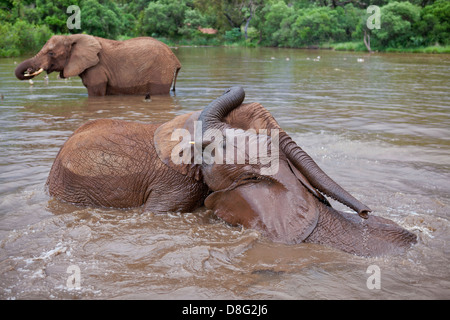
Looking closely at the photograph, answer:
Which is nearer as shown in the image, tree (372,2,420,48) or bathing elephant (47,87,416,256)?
bathing elephant (47,87,416,256)

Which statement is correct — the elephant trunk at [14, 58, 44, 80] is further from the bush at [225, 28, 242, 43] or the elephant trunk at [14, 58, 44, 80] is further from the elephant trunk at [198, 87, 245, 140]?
the bush at [225, 28, 242, 43]

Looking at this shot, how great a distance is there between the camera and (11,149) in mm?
7406

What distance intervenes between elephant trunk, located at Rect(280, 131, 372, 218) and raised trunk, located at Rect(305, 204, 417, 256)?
0.75 ft

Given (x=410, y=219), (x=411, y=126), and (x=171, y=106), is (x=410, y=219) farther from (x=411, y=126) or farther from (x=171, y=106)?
(x=171, y=106)

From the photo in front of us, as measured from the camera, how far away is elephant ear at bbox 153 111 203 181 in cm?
439

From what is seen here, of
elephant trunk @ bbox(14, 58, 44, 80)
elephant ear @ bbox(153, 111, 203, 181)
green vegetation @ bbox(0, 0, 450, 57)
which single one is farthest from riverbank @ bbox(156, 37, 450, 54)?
elephant ear @ bbox(153, 111, 203, 181)

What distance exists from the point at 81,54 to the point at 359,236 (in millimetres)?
10986

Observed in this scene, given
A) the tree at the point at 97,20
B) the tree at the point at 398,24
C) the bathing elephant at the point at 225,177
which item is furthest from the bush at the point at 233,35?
the bathing elephant at the point at 225,177

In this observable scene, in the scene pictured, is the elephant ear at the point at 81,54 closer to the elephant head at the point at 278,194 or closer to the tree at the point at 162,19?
the elephant head at the point at 278,194

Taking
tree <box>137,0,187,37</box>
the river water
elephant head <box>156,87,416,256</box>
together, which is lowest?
the river water

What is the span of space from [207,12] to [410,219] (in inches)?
3186

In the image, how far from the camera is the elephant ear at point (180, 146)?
4387mm

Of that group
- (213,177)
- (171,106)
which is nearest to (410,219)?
(213,177)

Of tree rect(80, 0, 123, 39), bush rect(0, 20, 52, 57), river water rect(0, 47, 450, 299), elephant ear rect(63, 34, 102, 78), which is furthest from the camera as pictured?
tree rect(80, 0, 123, 39)
